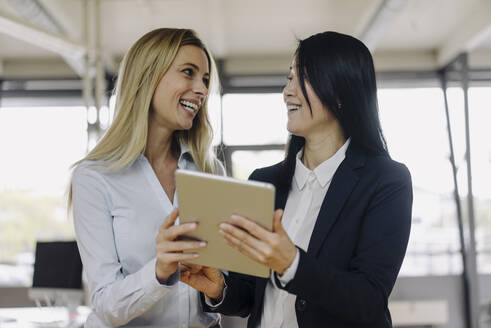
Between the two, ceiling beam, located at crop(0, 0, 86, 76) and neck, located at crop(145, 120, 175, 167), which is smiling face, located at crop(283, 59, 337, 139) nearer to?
neck, located at crop(145, 120, 175, 167)

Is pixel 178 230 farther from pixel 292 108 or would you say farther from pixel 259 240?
pixel 292 108

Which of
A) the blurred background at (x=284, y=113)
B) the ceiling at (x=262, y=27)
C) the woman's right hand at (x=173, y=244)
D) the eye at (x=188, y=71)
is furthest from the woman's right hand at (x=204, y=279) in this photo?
the blurred background at (x=284, y=113)

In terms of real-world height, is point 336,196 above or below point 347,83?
below

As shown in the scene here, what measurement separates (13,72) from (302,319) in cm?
701

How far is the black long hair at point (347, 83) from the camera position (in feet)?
4.98

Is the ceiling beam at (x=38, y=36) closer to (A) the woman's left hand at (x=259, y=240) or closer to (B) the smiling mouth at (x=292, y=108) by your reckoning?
(B) the smiling mouth at (x=292, y=108)

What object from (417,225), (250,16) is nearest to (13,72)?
(250,16)

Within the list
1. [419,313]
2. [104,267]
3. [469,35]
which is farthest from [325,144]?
[419,313]

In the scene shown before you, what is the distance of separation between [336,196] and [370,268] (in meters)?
0.23

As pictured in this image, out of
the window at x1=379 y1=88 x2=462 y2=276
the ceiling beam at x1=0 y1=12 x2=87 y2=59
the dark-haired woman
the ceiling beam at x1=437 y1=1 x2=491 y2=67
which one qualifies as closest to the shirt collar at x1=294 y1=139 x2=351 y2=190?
the dark-haired woman

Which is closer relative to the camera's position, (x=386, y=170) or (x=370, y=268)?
(x=370, y=268)

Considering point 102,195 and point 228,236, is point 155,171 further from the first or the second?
Answer: point 228,236

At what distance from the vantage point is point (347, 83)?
152 cm

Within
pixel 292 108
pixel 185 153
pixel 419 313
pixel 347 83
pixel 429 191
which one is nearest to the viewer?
pixel 347 83
